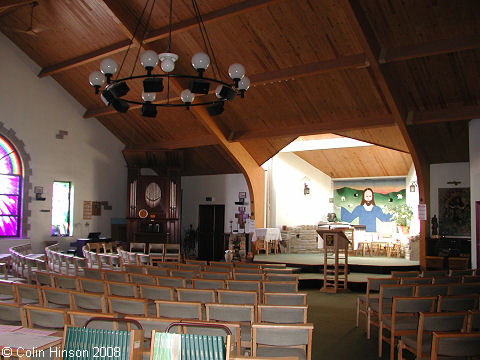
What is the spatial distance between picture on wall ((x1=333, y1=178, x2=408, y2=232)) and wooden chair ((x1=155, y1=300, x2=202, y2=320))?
12.6 m

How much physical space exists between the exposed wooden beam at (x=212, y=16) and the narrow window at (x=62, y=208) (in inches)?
251

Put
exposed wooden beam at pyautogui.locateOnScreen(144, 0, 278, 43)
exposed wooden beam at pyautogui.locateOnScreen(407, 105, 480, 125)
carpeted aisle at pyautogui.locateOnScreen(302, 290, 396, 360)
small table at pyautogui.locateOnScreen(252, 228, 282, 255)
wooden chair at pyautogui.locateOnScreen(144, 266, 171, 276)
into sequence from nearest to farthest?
carpeted aisle at pyautogui.locateOnScreen(302, 290, 396, 360) → wooden chair at pyautogui.locateOnScreen(144, 266, 171, 276) → exposed wooden beam at pyautogui.locateOnScreen(144, 0, 278, 43) → exposed wooden beam at pyautogui.locateOnScreen(407, 105, 480, 125) → small table at pyautogui.locateOnScreen(252, 228, 282, 255)

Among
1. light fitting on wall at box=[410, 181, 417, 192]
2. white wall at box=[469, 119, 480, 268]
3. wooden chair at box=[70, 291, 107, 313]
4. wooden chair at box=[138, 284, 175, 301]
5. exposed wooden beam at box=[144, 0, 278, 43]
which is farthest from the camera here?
light fitting on wall at box=[410, 181, 417, 192]

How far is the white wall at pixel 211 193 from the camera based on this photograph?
15.6 metres

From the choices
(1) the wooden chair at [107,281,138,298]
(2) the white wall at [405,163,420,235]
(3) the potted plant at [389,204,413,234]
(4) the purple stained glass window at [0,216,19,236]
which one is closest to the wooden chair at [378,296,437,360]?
(1) the wooden chair at [107,281,138,298]

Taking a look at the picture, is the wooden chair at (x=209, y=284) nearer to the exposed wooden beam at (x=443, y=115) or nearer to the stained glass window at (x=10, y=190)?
the exposed wooden beam at (x=443, y=115)

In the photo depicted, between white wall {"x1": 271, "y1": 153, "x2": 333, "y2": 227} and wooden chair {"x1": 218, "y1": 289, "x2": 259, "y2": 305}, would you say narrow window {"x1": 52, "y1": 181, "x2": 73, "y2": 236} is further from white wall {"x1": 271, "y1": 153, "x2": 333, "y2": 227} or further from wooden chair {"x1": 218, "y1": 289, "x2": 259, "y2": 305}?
wooden chair {"x1": 218, "y1": 289, "x2": 259, "y2": 305}

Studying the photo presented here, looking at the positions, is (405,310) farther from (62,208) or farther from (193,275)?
(62,208)

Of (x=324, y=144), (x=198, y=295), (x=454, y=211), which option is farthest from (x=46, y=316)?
(x=324, y=144)

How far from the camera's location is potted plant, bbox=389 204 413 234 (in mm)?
14812

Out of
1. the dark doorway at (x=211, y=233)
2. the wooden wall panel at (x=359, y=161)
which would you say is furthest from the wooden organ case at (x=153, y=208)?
the wooden wall panel at (x=359, y=161)

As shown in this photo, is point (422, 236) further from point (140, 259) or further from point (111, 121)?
point (111, 121)

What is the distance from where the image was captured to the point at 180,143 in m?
14.2

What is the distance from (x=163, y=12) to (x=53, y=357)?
806cm
